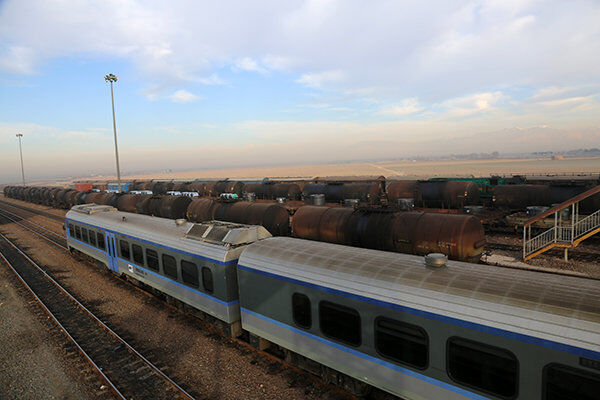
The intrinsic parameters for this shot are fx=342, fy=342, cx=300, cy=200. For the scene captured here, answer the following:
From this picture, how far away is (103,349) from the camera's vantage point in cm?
1208

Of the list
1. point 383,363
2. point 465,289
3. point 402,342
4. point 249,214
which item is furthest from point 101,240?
point 465,289

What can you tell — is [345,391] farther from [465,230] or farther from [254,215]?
[254,215]

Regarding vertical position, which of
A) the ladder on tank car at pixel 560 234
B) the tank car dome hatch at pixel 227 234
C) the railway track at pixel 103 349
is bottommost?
the railway track at pixel 103 349

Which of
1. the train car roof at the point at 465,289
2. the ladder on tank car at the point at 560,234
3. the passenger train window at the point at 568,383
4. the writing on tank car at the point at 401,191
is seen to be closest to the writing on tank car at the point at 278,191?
the writing on tank car at the point at 401,191

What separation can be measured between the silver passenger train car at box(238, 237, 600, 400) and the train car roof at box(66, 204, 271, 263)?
1.57 m

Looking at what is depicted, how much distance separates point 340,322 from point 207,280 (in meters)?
5.39

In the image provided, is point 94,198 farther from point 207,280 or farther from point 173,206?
point 207,280

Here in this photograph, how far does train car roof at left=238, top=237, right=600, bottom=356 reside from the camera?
5.17m

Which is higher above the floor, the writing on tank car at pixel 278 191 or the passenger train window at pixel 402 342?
the writing on tank car at pixel 278 191

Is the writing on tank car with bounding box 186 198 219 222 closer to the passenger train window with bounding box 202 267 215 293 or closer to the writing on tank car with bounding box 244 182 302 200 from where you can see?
the passenger train window with bounding box 202 267 215 293

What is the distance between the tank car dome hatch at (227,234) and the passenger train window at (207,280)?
97 cm

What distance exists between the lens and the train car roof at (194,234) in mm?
11094

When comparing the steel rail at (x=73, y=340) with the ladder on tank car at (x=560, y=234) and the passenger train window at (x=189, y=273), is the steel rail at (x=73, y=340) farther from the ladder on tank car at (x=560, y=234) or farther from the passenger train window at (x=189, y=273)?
the ladder on tank car at (x=560, y=234)

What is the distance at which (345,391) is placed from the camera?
8.71m
